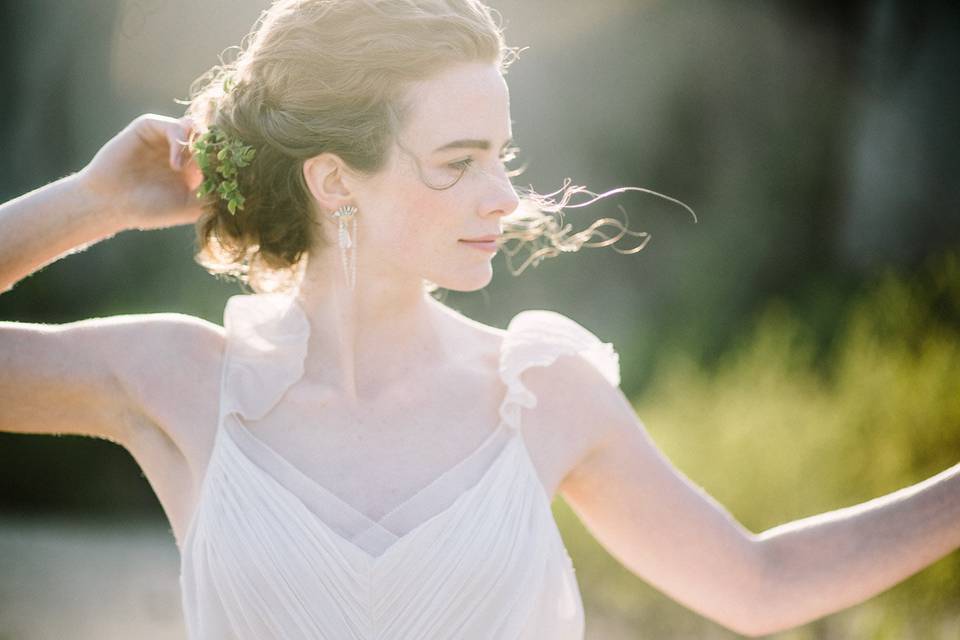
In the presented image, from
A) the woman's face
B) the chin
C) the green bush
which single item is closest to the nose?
the woman's face

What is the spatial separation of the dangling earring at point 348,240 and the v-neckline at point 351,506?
363 mm

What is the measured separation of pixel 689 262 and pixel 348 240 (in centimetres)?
553

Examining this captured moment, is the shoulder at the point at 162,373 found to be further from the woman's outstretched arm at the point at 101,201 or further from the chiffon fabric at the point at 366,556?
the woman's outstretched arm at the point at 101,201

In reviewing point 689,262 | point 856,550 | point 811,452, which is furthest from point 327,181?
point 689,262

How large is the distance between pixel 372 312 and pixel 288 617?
603 millimetres

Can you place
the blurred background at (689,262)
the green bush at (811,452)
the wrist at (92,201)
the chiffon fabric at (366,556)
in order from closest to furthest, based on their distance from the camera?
the chiffon fabric at (366,556) → the wrist at (92,201) → the green bush at (811,452) → the blurred background at (689,262)

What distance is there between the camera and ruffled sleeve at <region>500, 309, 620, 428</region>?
214 cm

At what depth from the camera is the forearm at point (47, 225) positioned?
2.11m

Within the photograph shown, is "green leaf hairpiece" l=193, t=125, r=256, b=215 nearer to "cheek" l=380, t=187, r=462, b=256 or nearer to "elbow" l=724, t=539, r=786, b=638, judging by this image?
"cheek" l=380, t=187, r=462, b=256

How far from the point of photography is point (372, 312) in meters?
2.21

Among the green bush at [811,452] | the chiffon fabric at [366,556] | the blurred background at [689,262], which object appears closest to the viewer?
the chiffon fabric at [366,556]

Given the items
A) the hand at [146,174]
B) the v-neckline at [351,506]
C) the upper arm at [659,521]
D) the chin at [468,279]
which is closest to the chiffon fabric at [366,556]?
the v-neckline at [351,506]

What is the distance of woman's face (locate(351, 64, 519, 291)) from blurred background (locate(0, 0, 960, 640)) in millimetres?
2659

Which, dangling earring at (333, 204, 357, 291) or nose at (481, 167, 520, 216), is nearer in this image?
nose at (481, 167, 520, 216)
